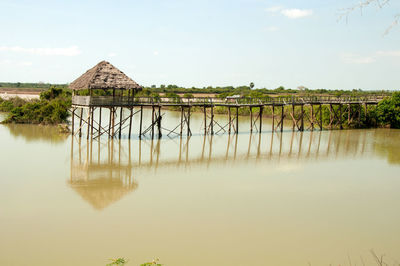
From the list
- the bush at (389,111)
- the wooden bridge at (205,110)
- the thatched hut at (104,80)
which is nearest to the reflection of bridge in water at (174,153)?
the wooden bridge at (205,110)

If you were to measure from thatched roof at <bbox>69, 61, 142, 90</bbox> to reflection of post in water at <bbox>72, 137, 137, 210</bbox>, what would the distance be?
16.3ft

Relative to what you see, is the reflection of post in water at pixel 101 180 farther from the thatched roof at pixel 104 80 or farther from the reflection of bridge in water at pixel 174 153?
the thatched roof at pixel 104 80

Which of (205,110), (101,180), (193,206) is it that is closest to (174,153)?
(101,180)

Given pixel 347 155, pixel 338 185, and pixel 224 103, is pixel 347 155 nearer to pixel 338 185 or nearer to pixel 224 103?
pixel 338 185

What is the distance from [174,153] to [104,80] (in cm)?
622

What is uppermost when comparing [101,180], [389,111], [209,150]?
[389,111]

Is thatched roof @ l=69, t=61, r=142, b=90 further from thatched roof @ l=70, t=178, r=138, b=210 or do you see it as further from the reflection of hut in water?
thatched roof @ l=70, t=178, r=138, b=210

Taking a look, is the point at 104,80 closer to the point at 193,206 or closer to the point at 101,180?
the point at 101,180

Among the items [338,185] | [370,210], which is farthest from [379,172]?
[370,210]

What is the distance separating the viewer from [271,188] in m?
13.7

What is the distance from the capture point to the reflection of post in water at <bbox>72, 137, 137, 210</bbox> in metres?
12.0

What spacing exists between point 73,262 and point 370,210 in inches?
334

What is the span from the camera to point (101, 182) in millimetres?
13812

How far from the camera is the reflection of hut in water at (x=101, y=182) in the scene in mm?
11945
